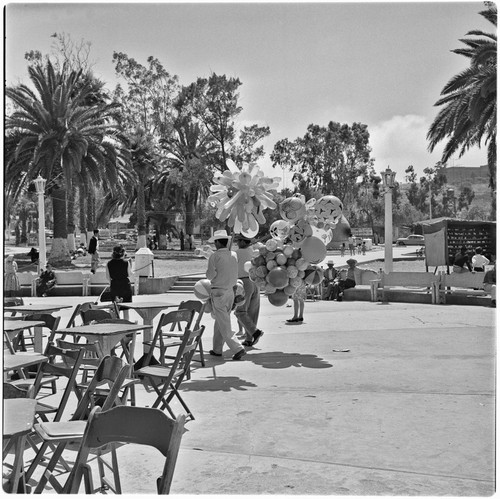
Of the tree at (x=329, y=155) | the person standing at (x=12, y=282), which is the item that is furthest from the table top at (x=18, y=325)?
the tree at (x=329, y=155)

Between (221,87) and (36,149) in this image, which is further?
Result: (221,87)

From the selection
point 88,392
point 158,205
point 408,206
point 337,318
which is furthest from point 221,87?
point 408,206

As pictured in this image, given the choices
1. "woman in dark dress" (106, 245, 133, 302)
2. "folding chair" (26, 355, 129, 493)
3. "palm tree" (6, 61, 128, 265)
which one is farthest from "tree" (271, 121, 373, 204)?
"folding chair" (26, 355, 129, 493)

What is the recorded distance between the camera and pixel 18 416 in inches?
127

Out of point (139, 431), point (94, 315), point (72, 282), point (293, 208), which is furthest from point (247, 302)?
point (72, 282)

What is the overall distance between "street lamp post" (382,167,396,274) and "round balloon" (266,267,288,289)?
27.3 ft

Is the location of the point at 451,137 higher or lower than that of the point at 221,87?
lower

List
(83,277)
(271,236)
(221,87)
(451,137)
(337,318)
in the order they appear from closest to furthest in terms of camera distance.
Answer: (271,236) → (337,318) → (83,277) → (451,137) → (221,87)

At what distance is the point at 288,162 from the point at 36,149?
2675 centimetres

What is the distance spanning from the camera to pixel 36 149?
78.8 ft

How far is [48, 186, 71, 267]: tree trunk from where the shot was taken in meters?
27.6

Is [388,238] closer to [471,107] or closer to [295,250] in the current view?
[471,107]

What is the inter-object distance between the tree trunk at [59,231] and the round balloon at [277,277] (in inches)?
794

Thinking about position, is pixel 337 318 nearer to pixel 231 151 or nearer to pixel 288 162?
pixel 231 151
